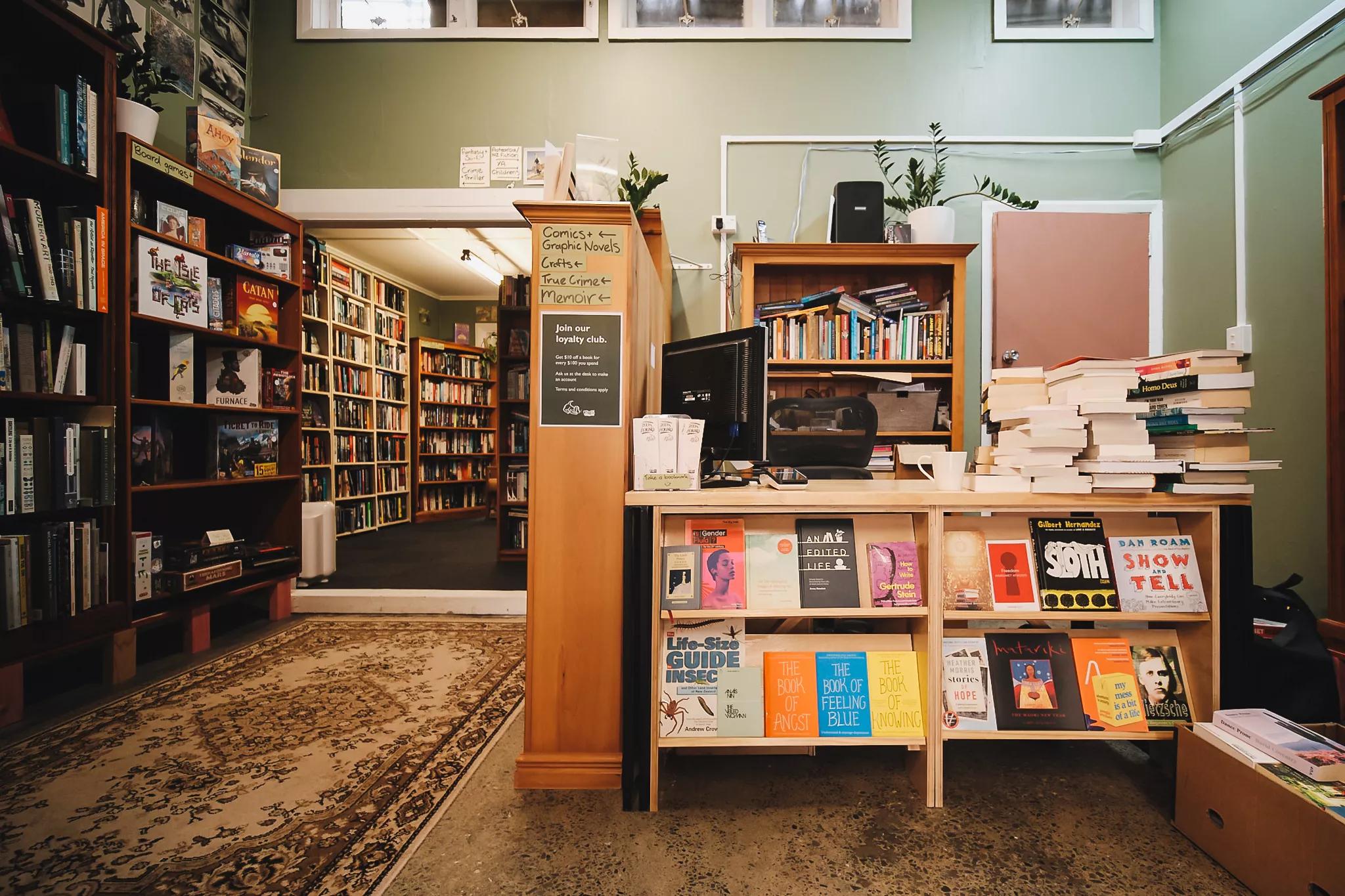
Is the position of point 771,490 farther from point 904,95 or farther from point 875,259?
point 904,95

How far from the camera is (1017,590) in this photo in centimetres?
161

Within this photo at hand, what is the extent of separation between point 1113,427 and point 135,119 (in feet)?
12.1

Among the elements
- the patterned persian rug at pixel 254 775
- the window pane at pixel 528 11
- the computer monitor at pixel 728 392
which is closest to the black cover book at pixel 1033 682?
the computer monitor at pixel 728 392

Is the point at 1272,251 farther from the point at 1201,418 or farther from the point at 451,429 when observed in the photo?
the point at 451,429

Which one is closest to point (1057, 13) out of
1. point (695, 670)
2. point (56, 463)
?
point (695, 670)

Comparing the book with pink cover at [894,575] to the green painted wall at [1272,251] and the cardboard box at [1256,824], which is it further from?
the green painted wall at [1272,251]

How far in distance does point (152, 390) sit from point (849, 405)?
325 centimetres

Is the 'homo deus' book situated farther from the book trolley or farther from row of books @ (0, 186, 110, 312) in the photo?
row of books @ (0, 186, 110, 312)

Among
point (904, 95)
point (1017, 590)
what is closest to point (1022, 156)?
point (904, 95)

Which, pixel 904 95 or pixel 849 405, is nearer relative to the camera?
pixel 849 405

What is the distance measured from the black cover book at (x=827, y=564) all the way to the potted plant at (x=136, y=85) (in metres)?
3.06

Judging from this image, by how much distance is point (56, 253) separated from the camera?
2.08 metres

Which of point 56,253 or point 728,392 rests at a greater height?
point 56,253

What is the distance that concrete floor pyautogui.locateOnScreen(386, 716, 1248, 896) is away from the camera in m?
Answer: 1.30
